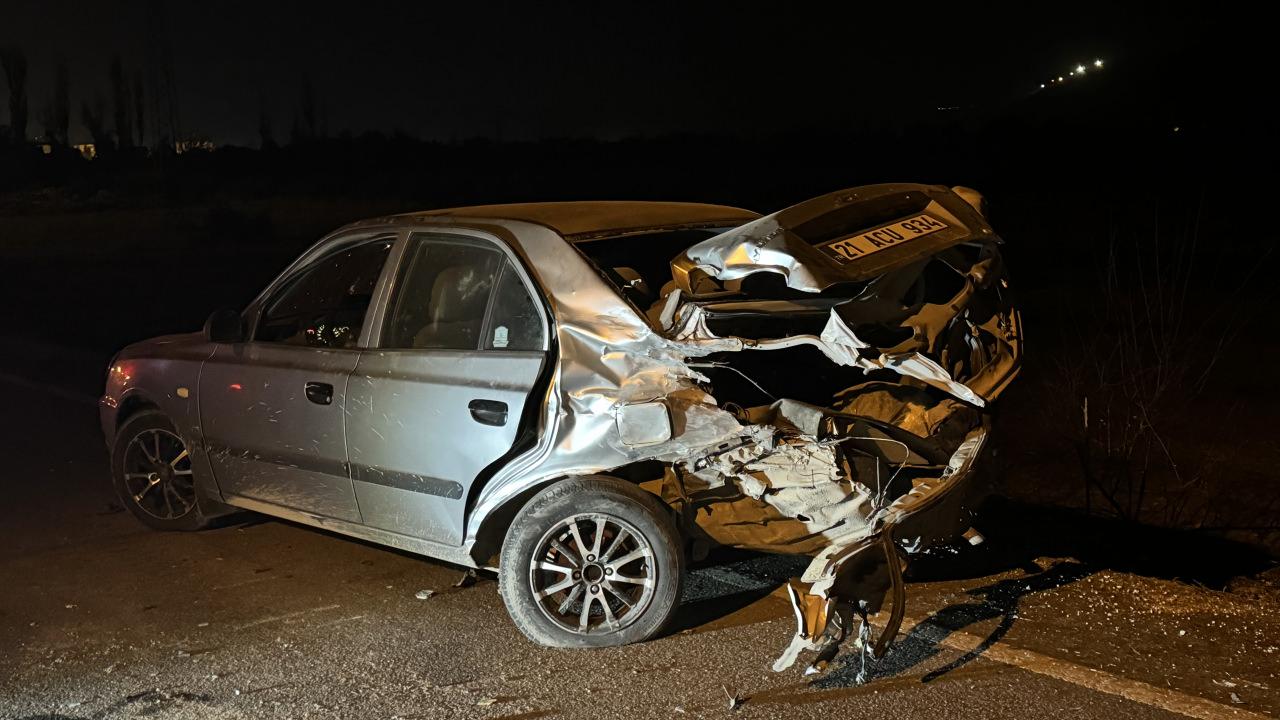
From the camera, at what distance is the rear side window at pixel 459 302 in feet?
15.3

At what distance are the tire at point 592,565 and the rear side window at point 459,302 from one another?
2.09 feet

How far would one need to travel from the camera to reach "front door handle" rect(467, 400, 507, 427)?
14.9ft

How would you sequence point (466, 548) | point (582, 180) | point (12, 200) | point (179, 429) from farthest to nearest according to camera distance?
point (12, 200), point (582, 180), point (179, 429), point (466, 548)

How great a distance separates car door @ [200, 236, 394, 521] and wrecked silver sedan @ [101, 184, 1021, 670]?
0.07 feet

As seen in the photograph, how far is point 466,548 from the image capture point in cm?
474

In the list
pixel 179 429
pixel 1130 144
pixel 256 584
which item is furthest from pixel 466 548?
pixel 1130 144

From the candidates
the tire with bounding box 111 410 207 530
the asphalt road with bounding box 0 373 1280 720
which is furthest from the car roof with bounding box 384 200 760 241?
the tire with bounding box 111 410 207 530

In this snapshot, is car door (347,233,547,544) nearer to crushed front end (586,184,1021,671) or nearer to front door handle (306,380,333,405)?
front door handle (306,380,333,405)

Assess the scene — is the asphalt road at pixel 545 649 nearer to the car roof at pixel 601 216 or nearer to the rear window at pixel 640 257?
the rear window at pixel 640 257

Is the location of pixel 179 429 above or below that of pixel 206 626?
above

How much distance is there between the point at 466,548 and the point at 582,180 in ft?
153

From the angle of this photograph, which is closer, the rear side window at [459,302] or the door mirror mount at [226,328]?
the rear side window at [459,302]

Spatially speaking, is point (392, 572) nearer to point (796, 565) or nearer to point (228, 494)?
point (228, 494)

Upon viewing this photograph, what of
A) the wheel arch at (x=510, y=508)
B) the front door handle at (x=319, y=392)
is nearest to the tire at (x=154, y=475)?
the front door handle at (x=319, y=392)
